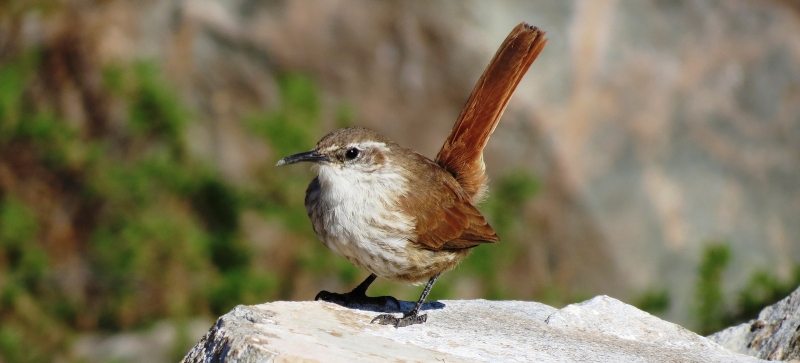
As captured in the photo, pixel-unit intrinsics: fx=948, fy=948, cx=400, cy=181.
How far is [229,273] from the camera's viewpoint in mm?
7922

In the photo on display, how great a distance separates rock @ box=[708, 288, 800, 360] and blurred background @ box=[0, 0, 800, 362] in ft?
9.71

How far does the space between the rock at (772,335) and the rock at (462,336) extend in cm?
16

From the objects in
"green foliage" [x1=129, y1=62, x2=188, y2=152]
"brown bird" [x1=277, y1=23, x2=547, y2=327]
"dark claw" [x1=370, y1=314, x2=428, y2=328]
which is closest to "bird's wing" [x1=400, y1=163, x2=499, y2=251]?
"brown bird" [x1=277, y1=23, x2=547, y2=327]

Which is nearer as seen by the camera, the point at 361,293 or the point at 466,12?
the point at 361,293

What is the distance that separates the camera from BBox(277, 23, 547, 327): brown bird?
15.2 feet

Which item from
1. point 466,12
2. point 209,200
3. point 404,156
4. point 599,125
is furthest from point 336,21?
point 404,156

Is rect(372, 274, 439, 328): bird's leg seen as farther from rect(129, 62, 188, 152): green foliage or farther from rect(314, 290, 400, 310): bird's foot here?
rect(129, 62, 188, 152): green foliage

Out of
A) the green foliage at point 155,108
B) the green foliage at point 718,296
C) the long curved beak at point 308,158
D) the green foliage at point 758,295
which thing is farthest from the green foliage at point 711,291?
the green foliage at point 155,108

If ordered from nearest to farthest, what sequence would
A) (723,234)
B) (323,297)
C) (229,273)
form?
(323,297), (229,273), (723,234)

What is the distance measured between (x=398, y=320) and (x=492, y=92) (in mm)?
1612

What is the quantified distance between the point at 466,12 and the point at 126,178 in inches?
127

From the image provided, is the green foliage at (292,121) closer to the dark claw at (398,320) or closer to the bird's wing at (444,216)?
the bird's wing at (444,216)

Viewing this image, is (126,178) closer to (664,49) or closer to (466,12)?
(466,12)

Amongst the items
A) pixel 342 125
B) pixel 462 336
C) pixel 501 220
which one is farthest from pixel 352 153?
pixel 501 220
